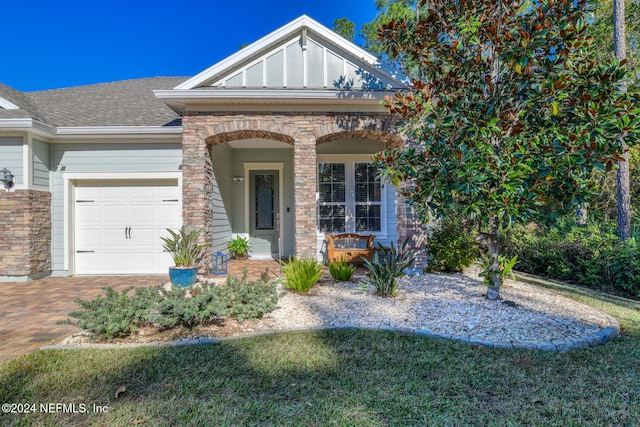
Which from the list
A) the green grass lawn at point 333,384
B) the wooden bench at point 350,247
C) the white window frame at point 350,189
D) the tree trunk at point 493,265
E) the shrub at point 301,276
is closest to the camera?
the green grass lawn at point 333,384

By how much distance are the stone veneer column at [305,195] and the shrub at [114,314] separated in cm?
327

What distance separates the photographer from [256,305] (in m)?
4.11

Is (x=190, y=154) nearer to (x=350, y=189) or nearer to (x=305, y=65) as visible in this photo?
(x=305, y=65)

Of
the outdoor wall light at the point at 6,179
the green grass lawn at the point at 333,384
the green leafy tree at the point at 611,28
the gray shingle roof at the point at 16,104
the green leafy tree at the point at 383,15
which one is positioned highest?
the green leafy tree at the point at 383,15

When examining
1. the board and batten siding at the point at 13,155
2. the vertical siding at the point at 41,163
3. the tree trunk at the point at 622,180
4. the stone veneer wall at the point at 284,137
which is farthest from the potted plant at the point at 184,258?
the tree trunk at the point at 622,180

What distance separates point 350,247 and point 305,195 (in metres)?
1.99

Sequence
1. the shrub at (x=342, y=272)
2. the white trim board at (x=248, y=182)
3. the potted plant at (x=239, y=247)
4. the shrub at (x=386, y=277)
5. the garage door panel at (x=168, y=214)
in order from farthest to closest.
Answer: the white trim board at (x=248, y=182)
the potted plant at (x=239, y=247)
the garage door panel at (x=168, y=214)
the shrub at (x=342, y=272)
the shrub at (x=386, y=277)

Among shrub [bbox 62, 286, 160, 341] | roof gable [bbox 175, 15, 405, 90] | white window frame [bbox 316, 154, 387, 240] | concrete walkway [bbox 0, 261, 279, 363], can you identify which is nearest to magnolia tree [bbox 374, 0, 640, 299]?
roof gable [bbox 175, 15, 405, 90]

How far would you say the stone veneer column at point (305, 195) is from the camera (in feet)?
22.0

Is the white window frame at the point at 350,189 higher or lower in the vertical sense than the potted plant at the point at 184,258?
higher

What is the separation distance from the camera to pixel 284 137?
22.5ft

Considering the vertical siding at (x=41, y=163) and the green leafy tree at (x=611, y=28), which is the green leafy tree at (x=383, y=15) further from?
the vertical siding at (x=41, y=163)

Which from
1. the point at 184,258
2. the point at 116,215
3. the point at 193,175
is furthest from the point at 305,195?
the point at 116,215

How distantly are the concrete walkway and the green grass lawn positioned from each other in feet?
2.14
